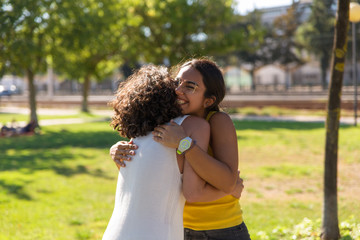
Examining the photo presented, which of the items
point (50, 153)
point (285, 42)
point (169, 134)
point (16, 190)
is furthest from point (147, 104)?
point (285, 42)

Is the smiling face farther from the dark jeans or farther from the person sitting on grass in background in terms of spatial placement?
the dark jeans

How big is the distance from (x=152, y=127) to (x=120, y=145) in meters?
0.23

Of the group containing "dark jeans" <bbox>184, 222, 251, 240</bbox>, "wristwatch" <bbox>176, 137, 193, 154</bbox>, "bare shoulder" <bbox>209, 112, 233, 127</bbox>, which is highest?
"bare shoulder" <bbox>209, 112, 233, 127</bbox>

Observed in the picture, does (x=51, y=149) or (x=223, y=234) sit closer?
(x=223, y=234)

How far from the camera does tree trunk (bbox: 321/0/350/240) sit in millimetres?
4461

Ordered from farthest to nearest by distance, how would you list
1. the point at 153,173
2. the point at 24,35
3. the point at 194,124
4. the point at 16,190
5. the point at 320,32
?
the point at 320,32 → the point at 24,35 → the point at 16,190 → the point at 194,124 → the point at 153,173

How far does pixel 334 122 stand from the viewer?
4.54 m

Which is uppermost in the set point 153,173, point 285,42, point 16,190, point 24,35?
point 285,42

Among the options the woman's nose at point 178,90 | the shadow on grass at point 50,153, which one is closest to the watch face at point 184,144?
the woman's nose at point 178,90

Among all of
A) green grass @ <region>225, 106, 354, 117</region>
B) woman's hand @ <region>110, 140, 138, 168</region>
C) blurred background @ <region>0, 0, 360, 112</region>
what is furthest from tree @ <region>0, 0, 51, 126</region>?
woman's hand @ <region>110, 140, 138, 168</region>

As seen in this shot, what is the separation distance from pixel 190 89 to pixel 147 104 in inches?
10.4

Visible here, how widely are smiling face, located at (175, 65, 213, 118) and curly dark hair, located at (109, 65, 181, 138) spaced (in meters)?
0.07

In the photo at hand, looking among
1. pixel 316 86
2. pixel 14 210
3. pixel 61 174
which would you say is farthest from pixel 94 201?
pixel 316 86

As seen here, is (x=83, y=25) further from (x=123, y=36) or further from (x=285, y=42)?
(x=285, y=42)
